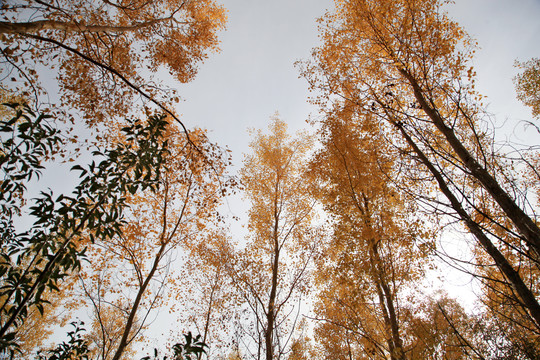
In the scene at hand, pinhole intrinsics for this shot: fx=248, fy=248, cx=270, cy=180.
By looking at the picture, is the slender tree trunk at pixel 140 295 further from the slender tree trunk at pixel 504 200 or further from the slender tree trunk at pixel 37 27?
the slender tree trunk at pixel 504 200

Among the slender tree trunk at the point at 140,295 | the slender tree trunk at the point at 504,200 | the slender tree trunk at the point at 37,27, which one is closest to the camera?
the slender tree trunk at the point at 504,200

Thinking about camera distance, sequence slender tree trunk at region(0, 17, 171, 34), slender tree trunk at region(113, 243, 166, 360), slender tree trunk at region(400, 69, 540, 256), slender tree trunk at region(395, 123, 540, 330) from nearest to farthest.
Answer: slender tree trunk at region(395, 123, 540, 330), slender tree trunk at region(400, 69, 540, 256), slender tree trunk at region(0, 17, 171, 34), slender tree trunk at region(113, 243, 166, 360)

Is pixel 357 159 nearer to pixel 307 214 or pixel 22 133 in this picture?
pixel 307 214

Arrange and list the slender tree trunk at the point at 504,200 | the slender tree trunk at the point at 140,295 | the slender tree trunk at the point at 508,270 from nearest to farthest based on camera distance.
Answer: the slender tree trunk at the point at 508,270, the slender tree trunk at the point at 504,200, the slender tree trunk at the point at 140,295

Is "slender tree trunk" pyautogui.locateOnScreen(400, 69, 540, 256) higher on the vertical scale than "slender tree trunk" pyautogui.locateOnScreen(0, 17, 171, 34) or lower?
lower

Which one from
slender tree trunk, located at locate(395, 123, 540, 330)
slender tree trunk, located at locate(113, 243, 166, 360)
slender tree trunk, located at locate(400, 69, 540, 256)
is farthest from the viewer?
slender tree trunk, located at locate(113, 243, 166, 360)

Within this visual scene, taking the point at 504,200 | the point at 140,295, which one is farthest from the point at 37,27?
the point at 504,200

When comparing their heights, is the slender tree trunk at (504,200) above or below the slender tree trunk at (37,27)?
below

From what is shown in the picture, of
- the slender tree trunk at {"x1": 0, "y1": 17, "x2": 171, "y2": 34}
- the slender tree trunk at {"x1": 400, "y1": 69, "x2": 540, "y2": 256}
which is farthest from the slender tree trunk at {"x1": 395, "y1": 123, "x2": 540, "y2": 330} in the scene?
the slender tree trunk at {"x1": 0, "y1": 17, "x2": 171, "y2": 34}

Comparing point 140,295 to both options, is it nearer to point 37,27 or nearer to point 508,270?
point 37,27

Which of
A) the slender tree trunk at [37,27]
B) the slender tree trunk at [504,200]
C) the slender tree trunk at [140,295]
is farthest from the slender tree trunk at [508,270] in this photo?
the slender tree trunk at [140,295]

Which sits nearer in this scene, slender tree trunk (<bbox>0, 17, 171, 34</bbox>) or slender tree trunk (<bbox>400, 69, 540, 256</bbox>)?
slender tree trunk (<bbox>400, 69, 540, 256</bbox>)

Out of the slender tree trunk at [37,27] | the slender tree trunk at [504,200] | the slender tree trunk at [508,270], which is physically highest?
the slender tree trunk at [37,27]

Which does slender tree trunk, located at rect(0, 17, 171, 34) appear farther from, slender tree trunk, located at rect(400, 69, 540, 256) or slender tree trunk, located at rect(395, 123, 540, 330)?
slender tree trunk, located at rect(395, 123, 540, 330)
